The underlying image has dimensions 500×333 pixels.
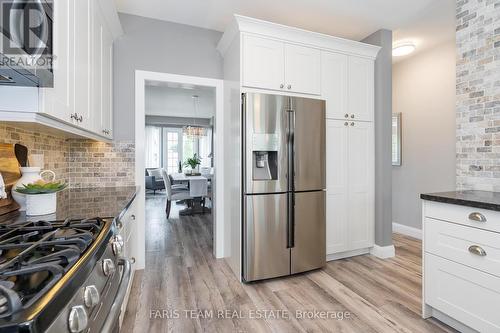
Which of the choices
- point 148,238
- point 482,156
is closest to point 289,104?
point 482,156

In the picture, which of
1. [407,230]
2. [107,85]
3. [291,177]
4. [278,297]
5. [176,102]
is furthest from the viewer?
[176,102]

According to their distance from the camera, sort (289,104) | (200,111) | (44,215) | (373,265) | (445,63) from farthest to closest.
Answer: (200,111)
(445,63)
(373,265)
(289,104)
(44,215)

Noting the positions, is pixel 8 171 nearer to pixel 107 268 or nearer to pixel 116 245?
pixel 116 245

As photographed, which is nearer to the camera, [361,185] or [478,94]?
[478,94]

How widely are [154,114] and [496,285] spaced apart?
7.99 metres

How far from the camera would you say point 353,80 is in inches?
113

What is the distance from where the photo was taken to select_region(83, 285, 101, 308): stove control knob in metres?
0.65

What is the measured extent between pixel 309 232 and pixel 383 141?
1460 mm

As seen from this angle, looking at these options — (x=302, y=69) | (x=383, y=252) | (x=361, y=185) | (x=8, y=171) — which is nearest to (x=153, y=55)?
(x=302, y=69)

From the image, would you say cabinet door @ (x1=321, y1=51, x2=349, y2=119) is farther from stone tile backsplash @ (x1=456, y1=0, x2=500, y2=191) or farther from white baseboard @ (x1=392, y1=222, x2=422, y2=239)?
white baseboard @ (x1=392, y1=222, x2=422, y2=239)

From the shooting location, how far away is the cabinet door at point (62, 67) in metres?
1.12

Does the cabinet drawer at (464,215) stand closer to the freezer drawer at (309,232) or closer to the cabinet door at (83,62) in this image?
the freezer drawer at (309,232)

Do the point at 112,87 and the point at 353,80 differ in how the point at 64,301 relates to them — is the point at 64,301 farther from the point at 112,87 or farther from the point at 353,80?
the point at 353,80

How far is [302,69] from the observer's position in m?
2.59
